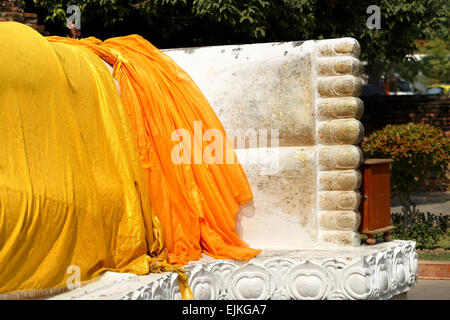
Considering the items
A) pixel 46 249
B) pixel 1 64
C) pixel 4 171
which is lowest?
pixel 46 249

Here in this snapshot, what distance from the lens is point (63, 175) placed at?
4.94 m

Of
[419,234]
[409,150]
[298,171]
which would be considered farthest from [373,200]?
[419,234]

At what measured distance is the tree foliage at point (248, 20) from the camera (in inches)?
Answer: 395

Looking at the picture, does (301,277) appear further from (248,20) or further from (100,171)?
(248,20)

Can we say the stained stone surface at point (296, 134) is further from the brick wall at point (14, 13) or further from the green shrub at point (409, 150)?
the green shrub at point (409, 150)

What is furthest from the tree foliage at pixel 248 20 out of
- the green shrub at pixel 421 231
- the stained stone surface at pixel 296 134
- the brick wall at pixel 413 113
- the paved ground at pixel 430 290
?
the paved ground at pixel 430 290

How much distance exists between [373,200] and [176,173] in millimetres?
1670

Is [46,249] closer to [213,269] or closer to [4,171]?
[4,171]

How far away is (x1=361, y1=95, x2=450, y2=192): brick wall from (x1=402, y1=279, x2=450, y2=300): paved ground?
6.84 m

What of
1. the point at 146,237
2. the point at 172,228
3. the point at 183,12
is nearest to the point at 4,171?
the point at 146,237

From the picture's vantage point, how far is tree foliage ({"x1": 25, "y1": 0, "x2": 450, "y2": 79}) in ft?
32.9

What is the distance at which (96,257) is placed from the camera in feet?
16.7

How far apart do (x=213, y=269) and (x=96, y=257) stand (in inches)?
43.1

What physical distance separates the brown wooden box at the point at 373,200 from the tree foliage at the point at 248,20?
380 cm
